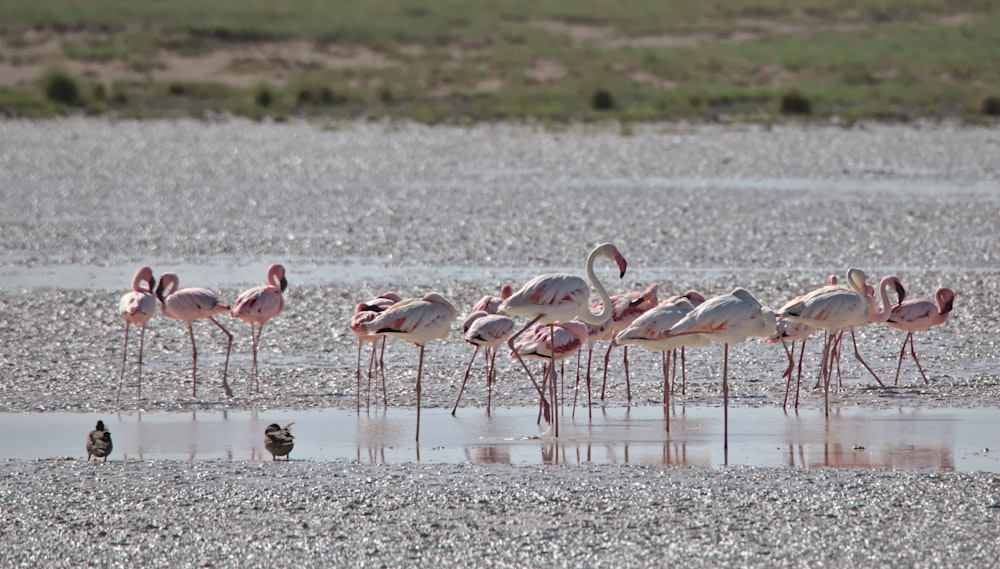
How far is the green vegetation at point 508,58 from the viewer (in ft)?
154

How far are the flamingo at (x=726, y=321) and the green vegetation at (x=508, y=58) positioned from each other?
32.5 meters

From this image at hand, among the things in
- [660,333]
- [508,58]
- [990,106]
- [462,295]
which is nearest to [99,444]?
[660,333]

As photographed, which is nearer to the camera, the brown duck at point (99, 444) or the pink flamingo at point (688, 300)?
the brown duck at point (99, 444)

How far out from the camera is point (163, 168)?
30.1 m

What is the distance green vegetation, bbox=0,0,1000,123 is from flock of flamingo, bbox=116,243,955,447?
30613mm

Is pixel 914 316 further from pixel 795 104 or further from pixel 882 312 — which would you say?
pixel 795 104

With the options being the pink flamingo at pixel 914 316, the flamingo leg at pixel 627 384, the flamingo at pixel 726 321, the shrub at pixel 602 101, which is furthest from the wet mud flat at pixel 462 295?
the shrub at pixel 602 101

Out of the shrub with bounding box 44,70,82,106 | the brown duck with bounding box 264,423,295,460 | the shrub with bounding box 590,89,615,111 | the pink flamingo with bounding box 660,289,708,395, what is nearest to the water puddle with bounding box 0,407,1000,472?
the brown duck with bounding box 264,423,295,460

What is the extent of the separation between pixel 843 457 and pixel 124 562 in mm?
4706

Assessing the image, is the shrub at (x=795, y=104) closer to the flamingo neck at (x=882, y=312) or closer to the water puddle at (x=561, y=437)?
the flamingo neck at (x=882, y=312)

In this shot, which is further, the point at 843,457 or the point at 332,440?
the point at 332,440

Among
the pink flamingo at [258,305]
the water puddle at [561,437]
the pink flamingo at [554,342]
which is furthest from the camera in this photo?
the pink flamingo at [258,305]

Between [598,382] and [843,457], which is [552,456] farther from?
[598,382]

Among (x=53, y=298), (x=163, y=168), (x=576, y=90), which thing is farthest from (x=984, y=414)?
(x=576, y=90)
